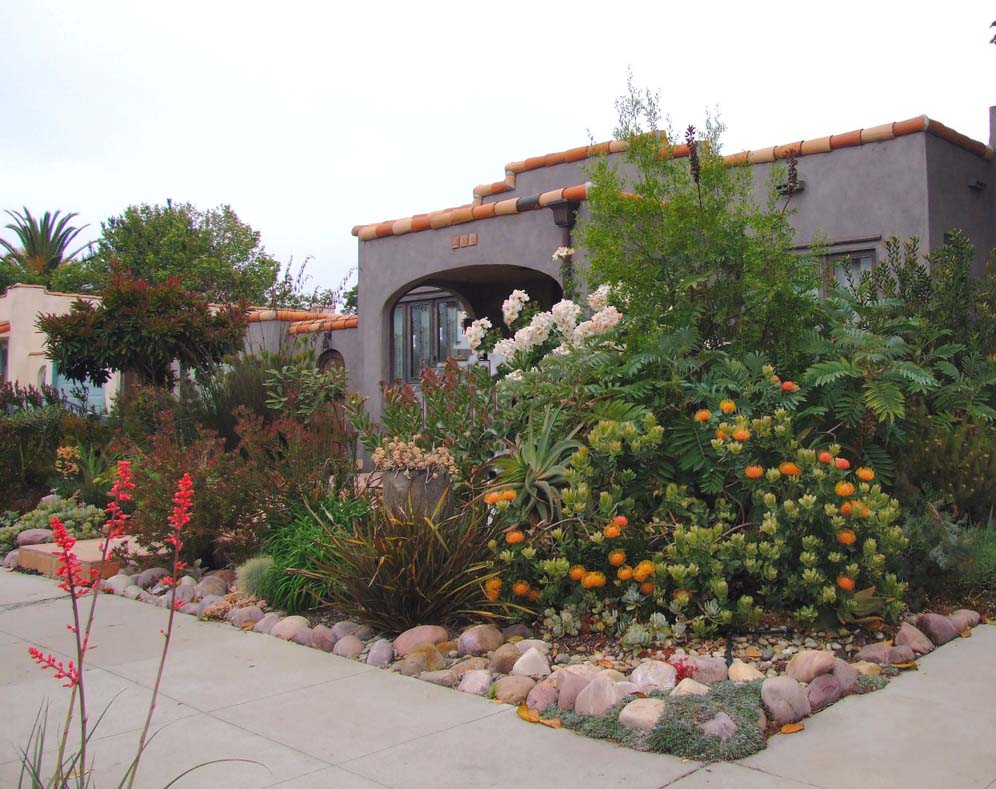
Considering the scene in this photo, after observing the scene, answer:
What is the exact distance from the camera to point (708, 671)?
4.73 metres

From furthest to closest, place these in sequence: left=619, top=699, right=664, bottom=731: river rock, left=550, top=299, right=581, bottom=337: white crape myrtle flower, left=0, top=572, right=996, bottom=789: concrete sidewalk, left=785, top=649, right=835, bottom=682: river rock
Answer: left=550, top=299, right=581, bottom=337: white crape myrtle flower → left=785, top=649, right=835, bottom=682: river rock → left=619, top=699, right=664, bottom=731: river rock → left=0, top=572, right=996, bottom=789: concrete sidewalk

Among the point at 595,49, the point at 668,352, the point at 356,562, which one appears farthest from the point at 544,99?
the point at 356,562

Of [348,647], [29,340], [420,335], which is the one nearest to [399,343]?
[420,335]

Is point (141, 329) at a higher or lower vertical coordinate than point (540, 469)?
higher

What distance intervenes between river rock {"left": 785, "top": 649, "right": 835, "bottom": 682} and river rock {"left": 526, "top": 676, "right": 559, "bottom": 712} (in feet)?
3.70

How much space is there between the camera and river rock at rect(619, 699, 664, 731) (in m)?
4.06

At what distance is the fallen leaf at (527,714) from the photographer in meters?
4.35

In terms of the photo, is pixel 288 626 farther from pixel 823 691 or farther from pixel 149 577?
pixel 823 691

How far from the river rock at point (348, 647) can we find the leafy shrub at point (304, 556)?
0.58m

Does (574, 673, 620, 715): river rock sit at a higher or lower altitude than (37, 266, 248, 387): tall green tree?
lower

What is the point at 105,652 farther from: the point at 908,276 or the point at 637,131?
the point at 908,276

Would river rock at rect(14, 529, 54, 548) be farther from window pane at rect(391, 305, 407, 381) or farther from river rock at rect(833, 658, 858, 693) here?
window pane at rect(391, 305, 407, 381)

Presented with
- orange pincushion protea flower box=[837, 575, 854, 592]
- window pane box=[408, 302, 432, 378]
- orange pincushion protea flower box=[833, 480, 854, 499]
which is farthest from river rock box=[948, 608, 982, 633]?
window pane box=[408, 302, 432, 378]

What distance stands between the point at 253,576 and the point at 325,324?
12.7 meters
